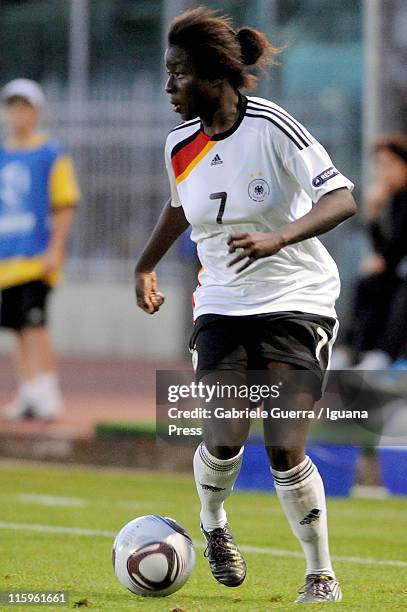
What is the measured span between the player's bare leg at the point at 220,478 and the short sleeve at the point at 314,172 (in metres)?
0.79

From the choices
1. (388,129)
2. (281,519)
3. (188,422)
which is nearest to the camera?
(188,422)

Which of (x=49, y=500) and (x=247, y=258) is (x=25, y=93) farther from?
(x=247, y=258)

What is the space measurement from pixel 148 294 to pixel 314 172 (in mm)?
1023

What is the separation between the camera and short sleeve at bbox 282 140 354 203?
6359mm

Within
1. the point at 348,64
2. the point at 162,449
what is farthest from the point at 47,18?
the point at 162,449

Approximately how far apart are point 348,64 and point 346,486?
10912 mm

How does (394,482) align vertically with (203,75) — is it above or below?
below

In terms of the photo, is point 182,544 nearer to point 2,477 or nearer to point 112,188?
point 2,477

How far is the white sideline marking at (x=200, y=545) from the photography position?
7918 mm

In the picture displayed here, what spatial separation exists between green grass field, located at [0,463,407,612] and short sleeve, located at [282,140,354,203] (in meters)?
1.57

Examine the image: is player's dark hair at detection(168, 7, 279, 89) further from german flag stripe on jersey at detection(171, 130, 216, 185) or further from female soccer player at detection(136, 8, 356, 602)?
german flag stripe on jersey at detection(171, 130, 216, 185)

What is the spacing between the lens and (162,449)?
12.7m

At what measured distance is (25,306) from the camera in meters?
13.6

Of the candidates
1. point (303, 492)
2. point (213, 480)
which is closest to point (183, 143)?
point (213, 480)
